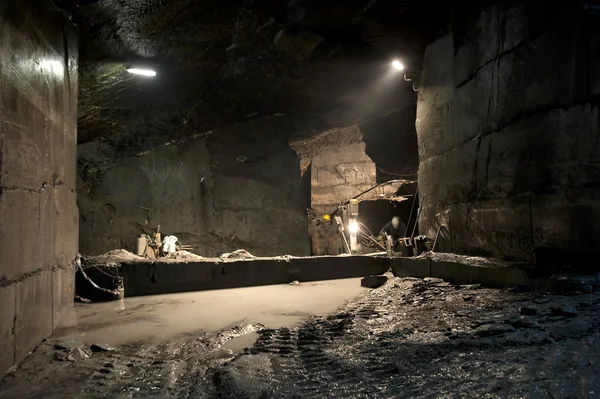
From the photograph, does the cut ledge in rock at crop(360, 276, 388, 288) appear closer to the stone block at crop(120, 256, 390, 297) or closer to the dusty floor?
the stone block at crop(120, 256, 390, 297)

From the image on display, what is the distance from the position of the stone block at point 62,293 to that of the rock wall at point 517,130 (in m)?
5.59

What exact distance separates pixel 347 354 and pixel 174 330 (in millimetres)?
2078

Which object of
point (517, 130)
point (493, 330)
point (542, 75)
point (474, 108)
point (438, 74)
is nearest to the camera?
point (493, 330)

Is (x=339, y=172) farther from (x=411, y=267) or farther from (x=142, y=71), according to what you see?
(x=142, y=71)

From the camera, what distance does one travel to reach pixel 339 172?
50.6ft

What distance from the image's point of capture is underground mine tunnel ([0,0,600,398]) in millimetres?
2854

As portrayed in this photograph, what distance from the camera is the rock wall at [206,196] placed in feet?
32.4

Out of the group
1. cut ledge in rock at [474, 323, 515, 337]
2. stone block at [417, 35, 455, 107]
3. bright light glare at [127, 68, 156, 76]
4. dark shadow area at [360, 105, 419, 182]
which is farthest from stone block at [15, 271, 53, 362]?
dark shadow area at [360, 105, 419, 182]

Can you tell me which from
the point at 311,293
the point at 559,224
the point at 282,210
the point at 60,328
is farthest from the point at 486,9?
the point at 282,210

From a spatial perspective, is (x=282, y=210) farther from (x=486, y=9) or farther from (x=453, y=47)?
(x=486, y=9)

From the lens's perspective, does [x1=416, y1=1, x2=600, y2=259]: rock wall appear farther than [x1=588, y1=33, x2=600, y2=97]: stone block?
Yes

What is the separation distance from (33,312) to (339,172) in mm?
12714

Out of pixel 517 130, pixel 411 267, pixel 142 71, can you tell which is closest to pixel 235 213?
pixel 142 71

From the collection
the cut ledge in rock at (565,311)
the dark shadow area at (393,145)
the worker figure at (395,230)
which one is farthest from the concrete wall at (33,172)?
the dark shadow area at (393,145)
